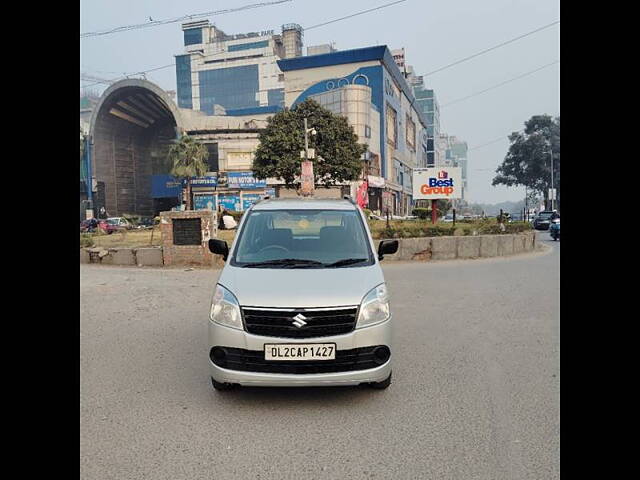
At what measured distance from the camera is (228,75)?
128750 mm

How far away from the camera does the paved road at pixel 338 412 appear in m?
3.21

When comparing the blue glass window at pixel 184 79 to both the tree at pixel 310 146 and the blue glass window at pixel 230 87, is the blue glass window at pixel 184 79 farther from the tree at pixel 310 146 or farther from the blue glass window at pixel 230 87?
the tree at pixel 310 146

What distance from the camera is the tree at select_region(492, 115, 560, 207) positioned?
6500cm

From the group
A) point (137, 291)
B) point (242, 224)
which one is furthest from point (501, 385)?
point (137, 291)

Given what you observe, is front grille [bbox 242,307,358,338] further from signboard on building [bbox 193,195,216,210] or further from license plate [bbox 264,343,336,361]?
signboard on building [bbox 193,195,216,210]

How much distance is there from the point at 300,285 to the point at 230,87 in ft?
437

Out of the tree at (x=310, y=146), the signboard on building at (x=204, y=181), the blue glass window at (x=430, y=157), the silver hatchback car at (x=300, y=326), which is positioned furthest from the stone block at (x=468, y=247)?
the blue glass window at (x=430, y=157)

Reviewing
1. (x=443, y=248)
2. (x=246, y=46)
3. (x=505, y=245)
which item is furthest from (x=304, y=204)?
(x=246, y=46)

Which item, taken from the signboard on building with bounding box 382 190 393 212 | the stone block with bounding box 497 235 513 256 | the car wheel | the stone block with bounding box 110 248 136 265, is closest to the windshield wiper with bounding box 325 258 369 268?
the car wheel

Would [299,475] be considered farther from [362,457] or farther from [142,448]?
[142,448]

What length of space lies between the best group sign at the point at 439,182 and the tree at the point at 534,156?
4709 cm

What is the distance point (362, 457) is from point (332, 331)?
3.23 ft

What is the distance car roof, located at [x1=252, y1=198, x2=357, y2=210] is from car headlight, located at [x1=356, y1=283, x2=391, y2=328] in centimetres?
153
